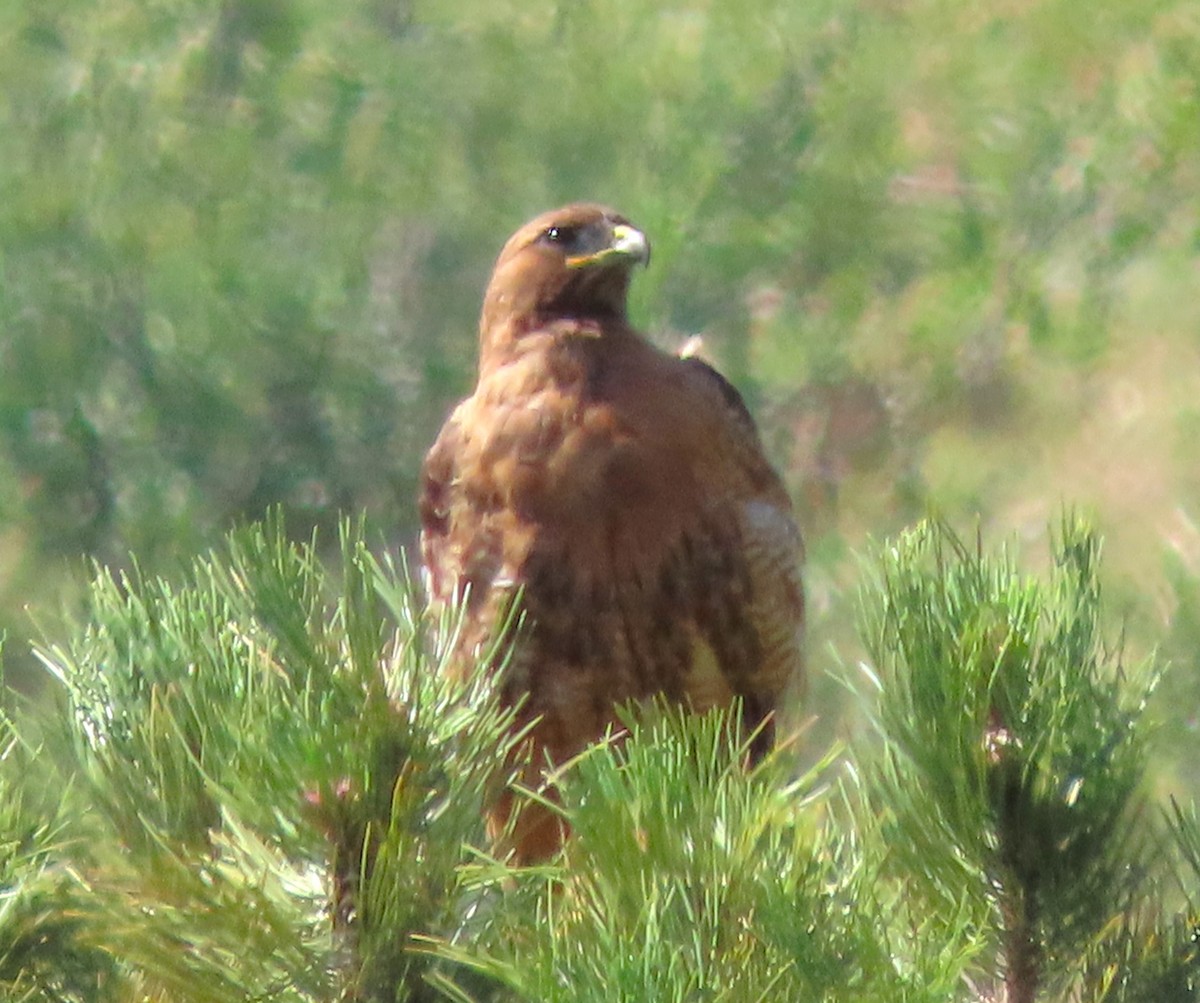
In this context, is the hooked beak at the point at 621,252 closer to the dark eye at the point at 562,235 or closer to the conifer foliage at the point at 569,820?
the dark eye at the point at 562,235

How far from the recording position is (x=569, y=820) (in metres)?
1.12

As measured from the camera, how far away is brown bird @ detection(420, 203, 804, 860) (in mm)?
2619

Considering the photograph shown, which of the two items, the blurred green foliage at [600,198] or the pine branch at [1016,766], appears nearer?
the pine branch at [1016,766]

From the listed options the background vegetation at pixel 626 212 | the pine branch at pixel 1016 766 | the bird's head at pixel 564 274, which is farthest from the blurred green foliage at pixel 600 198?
the pine branch at pixel 1016 766

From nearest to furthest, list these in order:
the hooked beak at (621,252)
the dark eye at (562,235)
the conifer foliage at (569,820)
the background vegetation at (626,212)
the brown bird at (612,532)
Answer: the conifer foliage at (569,820) < the brown bird at (612,532) < the hooked beak at (621,252) < the dark eye at (562,235) < the background vegetation at (626,212)

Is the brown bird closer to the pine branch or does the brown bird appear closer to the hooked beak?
the hooked beak

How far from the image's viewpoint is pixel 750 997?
104cm

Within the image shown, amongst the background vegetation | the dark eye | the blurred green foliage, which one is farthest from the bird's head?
the blurred green foliage

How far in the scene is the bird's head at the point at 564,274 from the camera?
297 centimetres

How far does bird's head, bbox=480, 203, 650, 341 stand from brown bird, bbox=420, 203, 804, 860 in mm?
61

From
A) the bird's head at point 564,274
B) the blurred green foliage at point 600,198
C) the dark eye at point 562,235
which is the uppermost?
the dark eye at point 562,235

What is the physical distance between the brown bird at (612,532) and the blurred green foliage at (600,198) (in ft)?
8.52

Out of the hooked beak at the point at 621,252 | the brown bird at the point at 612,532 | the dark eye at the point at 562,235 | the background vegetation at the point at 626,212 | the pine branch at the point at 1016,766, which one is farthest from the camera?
the background vegetation at the point at 626,212

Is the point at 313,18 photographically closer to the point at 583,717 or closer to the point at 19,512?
the point at 19,512
